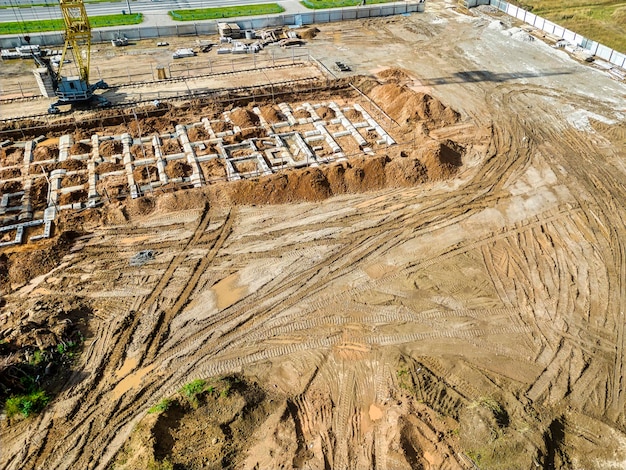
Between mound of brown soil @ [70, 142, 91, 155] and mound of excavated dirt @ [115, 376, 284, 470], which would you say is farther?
mound of brown soil @ [70, 142, 91, 155]

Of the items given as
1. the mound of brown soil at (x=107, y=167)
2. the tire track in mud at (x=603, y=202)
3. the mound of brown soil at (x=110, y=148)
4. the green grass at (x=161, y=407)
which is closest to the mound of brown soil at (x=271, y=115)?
the mound of brown soil at (x=110, y=148)

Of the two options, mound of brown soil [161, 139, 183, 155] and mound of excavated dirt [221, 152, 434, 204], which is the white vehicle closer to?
mound of brown soil [161, 139, 183, 155]

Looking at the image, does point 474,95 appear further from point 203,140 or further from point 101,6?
point 101,6

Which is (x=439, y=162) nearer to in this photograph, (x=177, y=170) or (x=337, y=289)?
(x=337, y=289)

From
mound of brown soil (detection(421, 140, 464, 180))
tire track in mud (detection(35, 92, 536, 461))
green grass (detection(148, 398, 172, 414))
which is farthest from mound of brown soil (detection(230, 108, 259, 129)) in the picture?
green grass (detection(148, 398, 172, 414))

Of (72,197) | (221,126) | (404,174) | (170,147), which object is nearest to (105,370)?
(72,197)

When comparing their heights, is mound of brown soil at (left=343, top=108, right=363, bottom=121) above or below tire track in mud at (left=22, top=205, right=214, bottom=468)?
above
